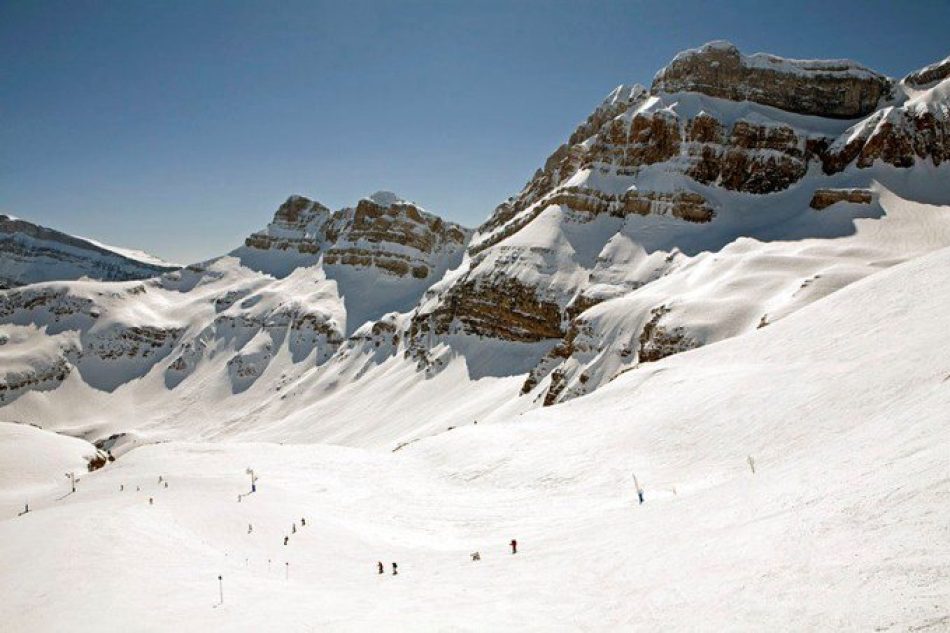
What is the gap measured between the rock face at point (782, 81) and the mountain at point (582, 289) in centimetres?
47

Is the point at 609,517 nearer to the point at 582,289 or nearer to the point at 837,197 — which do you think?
the point at 582,289

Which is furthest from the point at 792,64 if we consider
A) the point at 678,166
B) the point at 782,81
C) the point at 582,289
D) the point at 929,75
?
→ the point at 582,289

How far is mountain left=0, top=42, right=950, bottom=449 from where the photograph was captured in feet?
249

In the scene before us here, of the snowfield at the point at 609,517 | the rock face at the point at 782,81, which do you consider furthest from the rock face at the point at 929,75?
the snowfield at the point at 609,517

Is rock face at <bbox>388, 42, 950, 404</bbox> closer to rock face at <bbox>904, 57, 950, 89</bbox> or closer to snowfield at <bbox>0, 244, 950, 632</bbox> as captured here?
rock face at <bbox>904, 57, 950, 89</bbox>

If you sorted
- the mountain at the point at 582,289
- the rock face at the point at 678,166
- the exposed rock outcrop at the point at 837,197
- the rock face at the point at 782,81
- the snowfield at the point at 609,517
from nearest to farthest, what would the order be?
the snowfield at the point at 609,517 < the mountain at the point at 582,289 < the exposed rock outcrop at the point at 837,197 < the rock face at the point at 678,166 < the rock face at the point at 782,81

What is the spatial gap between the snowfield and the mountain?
24476 mm

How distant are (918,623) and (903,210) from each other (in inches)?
4206

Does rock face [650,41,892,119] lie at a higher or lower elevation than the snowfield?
higher

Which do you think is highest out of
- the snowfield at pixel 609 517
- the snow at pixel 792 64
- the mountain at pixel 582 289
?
the snow at pixel 792 64

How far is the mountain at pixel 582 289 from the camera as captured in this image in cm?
7575

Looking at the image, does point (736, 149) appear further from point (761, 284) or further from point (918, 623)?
point (918, 623)

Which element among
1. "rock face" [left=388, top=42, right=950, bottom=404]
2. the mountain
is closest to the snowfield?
the mountain

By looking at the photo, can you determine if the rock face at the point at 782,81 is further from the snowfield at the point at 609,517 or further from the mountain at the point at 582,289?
the snowfield at the point at 609,517
